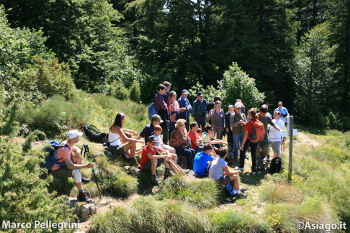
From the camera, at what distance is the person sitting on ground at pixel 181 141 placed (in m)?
7.94

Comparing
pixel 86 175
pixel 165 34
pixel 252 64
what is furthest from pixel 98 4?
pixel 86 175

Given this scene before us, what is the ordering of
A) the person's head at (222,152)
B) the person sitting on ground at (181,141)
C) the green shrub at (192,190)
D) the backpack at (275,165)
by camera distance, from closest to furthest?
the green shrub at (192,190), the person's head at (222,152), the person sitting on ground at (181,141), the backpack at (275,165)

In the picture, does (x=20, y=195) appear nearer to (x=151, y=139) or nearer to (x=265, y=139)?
(x=151, y=139)

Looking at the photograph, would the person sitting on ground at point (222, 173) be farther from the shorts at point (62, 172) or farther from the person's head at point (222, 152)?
the shorts at point (62, 172)

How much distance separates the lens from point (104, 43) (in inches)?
742

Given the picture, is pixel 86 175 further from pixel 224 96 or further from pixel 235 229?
pixel 224 96

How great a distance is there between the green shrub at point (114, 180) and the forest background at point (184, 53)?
10.9 feet

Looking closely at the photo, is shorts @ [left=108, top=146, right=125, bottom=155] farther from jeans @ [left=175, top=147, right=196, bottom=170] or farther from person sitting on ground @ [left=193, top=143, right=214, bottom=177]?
person sitting on ground @ [left=193, top=143, right=214, bottom=177]

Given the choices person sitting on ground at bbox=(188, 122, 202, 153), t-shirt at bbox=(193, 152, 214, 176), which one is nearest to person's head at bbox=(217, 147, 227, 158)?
t-shirt at bbox=(193, 152, 214, 176)

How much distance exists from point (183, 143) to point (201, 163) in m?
0.67

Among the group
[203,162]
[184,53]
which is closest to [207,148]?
[203,162]

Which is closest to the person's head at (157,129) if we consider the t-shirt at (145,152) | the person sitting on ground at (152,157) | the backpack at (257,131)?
the person sitting on ground at (152,157)

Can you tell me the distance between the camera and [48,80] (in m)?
10.2

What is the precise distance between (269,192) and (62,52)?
36.1 ft
